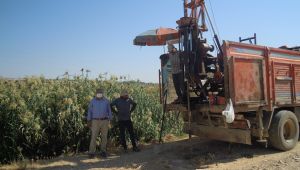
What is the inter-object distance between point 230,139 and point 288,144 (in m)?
1.70

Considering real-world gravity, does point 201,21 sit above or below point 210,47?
above

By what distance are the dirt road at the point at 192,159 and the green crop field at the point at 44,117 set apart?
0.83 meters

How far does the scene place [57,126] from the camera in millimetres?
10055

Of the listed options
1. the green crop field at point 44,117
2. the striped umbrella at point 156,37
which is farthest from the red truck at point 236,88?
the green crop field at point 44,117

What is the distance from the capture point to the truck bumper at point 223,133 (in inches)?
336

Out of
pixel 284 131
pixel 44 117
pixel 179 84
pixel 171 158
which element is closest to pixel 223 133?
pixel 171 158

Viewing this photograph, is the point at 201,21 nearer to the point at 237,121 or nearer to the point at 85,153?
the point at 237,121

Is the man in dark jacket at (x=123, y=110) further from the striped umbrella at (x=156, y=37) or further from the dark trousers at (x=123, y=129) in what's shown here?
the striped umbrella at (x=156, y=37)

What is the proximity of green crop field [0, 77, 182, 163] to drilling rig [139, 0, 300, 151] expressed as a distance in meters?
2.49

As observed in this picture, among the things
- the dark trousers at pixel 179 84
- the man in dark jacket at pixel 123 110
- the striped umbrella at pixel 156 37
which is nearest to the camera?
the dark trousers at pixel 179 84

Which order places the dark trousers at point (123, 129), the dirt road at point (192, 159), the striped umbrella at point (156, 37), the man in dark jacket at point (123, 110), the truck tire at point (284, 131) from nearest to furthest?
1. the dirt road at point (192, 159)
2. the truck tire at point (284, 131)
3. the striped umbrella at point (156, 37)
4. the man in dark jacket at point (123, 110)
5. the dark trousers at point (123, 129)

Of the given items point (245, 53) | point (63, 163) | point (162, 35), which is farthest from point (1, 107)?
point (245, 53)

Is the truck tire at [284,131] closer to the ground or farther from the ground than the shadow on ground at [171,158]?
farther from the ground

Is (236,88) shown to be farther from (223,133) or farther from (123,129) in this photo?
(123,129)
